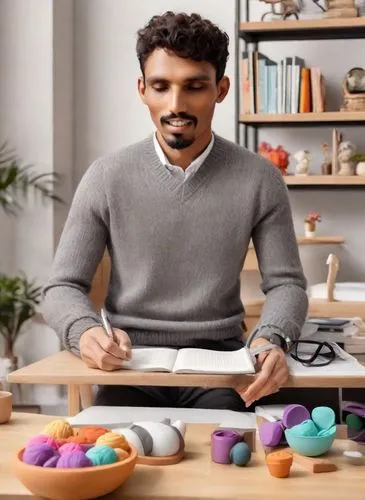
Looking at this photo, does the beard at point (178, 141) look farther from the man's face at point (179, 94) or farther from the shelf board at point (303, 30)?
the shelf board at point (303, 30)

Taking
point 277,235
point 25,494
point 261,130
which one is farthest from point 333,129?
point 25,494

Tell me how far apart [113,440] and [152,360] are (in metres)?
0.26

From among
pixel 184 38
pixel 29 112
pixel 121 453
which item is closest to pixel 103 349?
pixel 121 453

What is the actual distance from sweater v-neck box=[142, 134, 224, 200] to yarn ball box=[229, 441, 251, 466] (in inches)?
27.8

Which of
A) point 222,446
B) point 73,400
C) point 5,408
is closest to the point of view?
point 222,446

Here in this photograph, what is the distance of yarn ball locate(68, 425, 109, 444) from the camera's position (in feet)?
4.36

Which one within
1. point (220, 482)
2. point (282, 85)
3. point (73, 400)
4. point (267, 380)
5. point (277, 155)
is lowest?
point (73, 400)

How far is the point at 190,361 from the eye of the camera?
4.97ft

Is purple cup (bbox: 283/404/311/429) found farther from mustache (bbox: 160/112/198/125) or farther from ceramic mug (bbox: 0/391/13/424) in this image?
mustache (bbox: 160/112/198/125)

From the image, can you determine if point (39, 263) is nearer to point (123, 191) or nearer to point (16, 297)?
point (16, 297)

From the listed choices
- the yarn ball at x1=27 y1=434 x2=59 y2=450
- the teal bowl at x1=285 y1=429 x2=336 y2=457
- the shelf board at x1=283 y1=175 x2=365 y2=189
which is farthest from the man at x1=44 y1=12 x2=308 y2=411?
the shelf board at x1=283 y1=175 x2=365 y2=189

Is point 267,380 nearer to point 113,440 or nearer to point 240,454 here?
point 240,454

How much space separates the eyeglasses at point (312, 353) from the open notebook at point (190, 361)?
11cm

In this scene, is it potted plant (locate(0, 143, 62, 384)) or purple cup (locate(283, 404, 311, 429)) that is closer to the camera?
purple cup (locate(283, 404, 311, 429))
